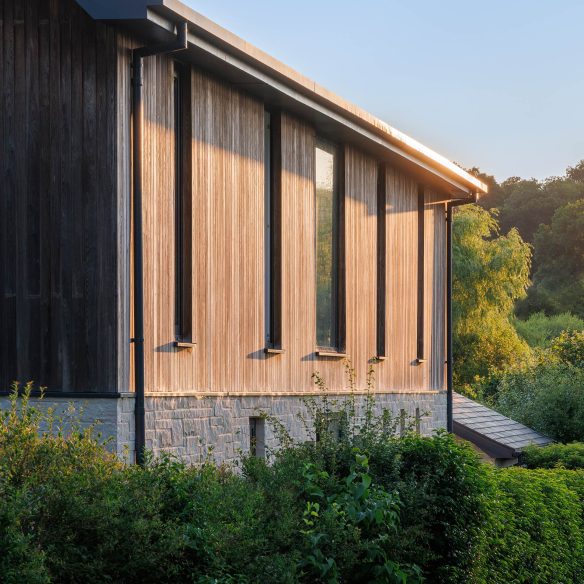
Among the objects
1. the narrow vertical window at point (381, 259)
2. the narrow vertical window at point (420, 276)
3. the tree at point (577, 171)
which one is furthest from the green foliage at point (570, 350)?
the tree at point (577, 171)

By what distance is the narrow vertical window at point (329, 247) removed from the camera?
54.5ft

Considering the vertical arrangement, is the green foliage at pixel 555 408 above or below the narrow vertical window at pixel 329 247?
below

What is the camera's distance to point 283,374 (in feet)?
49.8

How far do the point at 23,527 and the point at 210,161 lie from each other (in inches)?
297

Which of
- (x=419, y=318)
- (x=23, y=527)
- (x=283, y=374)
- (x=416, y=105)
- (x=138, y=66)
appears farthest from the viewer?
(x=416, y=105)

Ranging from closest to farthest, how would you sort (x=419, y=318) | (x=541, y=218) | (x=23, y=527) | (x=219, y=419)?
(x=23, y=527) < (x=219, y=419) < (x=419, y=318) < (x=541, y=218)

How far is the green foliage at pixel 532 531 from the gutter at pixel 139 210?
3486 millimetres

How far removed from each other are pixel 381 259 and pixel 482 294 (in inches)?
1013

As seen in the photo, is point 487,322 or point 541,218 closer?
point 487,322

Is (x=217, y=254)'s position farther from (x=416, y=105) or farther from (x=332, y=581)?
(x=416, y=105)

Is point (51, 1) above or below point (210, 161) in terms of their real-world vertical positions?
above

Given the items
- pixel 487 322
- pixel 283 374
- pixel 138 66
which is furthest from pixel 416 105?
pixel 138 66

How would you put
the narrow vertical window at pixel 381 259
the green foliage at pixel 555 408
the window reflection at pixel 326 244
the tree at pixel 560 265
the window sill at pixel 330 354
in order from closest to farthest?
the window sill at pixel 330 354 < the window reflection at pixel 326 244 < the narrow vertical window at pixel 381 259 < the green foliage at pixel 555 408 < the tree at pixel 560 265

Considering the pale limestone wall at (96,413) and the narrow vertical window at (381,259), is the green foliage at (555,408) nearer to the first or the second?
the narrow vertical window at (381,259)
